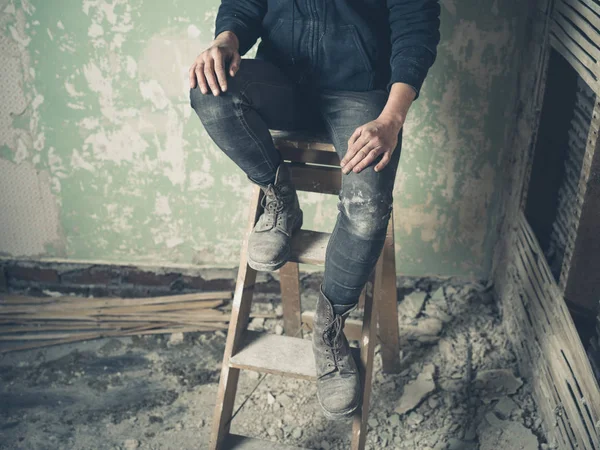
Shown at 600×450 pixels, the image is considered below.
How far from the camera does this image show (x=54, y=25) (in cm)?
294

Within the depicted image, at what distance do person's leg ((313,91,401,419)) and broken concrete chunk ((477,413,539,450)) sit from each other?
0.78 meters

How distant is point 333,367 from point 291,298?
2.65ft

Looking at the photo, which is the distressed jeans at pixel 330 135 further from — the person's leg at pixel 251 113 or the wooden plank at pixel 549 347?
the wooden plank at pixel 549 347

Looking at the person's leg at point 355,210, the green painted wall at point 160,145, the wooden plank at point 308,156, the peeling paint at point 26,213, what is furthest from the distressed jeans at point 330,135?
the peeling paint at point 26,213

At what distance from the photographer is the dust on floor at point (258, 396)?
2.70 m

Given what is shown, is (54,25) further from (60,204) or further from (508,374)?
(508,374)

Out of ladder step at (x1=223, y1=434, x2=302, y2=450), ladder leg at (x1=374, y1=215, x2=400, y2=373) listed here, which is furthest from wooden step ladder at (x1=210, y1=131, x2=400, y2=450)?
ladder leg at (x1=374, y1=215, x2=400, y2=373)

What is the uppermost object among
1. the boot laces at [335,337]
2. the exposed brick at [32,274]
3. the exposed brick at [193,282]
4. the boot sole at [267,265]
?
the boot sole at [267,265]

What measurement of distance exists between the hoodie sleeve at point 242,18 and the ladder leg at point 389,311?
2.99 ft

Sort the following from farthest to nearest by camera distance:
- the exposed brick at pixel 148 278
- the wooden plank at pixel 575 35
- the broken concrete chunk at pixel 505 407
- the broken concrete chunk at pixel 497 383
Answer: the exposed brick at pixel 148 278, the broken concrete chunk at pixel 497 383, the broken concrete chunk at pixel 505 407, the wooden plank at pixel 575 35

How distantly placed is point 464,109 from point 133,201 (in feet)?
5.59

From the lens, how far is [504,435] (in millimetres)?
2658

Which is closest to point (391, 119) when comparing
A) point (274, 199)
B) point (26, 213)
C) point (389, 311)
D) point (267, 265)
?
→ point (274, 199)

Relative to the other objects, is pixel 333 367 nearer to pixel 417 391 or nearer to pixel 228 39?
pixel 417 391
